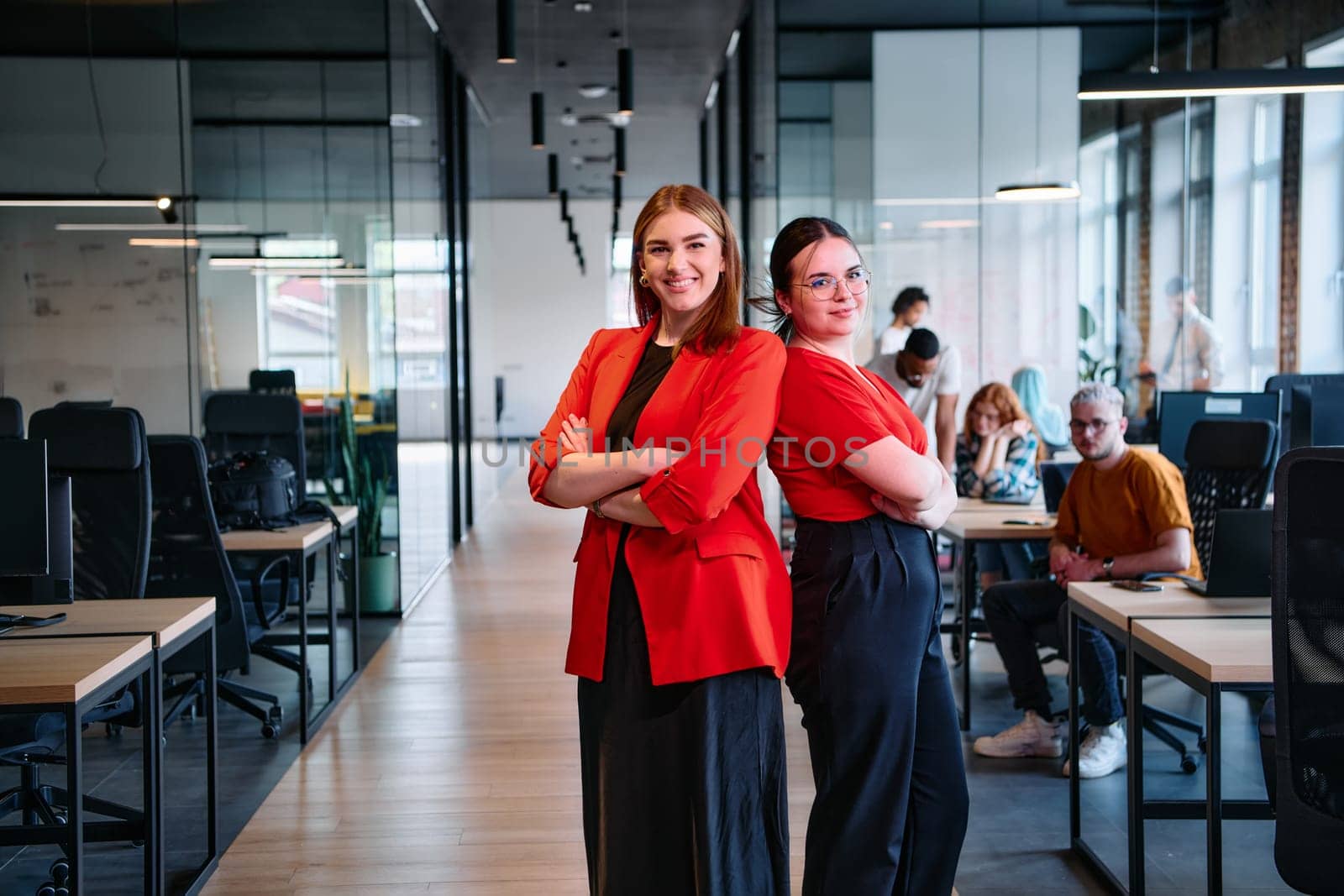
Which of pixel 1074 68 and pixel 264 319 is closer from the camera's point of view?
pixel 264 319

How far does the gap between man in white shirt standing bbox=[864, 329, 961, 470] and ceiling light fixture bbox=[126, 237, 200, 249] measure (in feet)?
10.2

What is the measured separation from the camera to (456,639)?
19.7 feet

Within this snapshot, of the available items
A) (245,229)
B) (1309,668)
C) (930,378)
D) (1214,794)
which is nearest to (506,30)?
(245,229)

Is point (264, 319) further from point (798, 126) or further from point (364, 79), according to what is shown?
point (798, 126)

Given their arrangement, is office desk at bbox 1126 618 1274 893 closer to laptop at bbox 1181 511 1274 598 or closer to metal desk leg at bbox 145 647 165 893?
laptop at bbox 1181 511 1274 598

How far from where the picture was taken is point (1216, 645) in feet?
8.33

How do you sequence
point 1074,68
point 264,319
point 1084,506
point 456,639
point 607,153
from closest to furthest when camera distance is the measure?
point 1084,506, point 264,319, point 456,639, point 1074,68, point 607,153

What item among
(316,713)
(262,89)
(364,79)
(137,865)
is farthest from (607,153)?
(137,865)

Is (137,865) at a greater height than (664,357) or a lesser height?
lesser

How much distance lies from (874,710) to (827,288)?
2.46 feet

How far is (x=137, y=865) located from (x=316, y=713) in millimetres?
1402

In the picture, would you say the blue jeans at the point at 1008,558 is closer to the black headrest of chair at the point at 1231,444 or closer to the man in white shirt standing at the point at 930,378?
the man in white shirt standing at the point at 930,378

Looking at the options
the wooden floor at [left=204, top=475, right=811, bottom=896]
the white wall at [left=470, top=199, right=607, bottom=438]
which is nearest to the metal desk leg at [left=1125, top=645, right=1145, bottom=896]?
the wooden floor at [left=204, top=475, right=811, bottom=896]

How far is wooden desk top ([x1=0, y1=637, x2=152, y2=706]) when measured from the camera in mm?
2277
